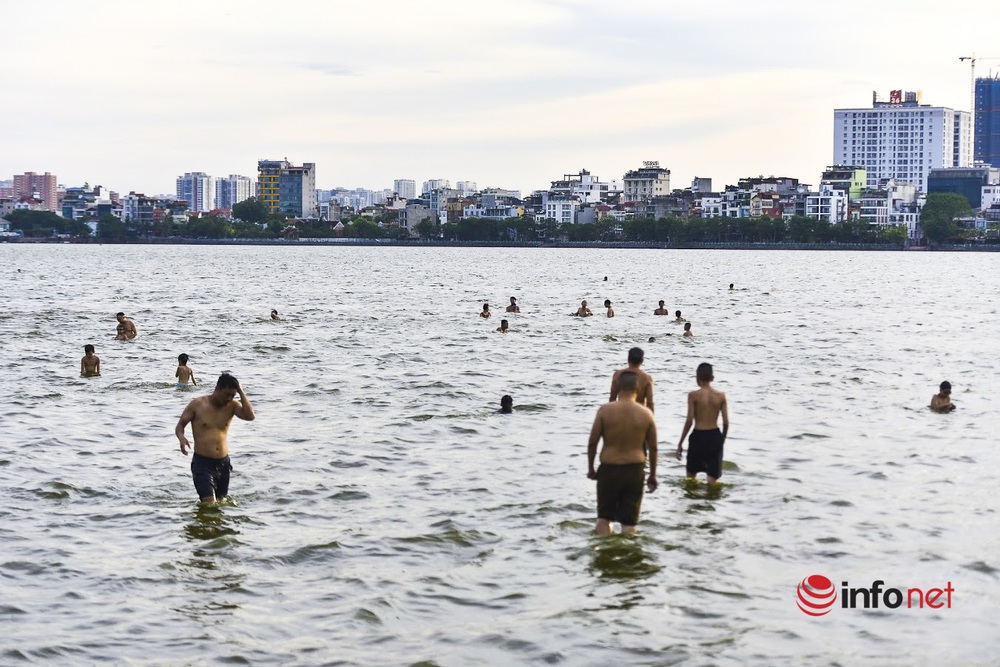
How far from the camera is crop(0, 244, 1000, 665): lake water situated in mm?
11812

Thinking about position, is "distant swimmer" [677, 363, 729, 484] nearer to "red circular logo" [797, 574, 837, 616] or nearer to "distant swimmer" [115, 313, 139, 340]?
"red circular logo" [797, 574, 837, 616]

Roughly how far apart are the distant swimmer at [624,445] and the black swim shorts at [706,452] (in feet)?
10.9

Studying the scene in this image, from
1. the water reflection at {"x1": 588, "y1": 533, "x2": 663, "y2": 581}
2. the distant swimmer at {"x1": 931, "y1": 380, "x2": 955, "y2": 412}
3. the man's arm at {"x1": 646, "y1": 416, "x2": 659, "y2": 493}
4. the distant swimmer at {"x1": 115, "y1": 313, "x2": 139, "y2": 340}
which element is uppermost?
the man's arm at {"x1": 646, "y1": 416, "x2": 659, "y2": 493}

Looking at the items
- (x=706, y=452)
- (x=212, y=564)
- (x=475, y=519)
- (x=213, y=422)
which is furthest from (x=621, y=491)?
(x=213, y=422)

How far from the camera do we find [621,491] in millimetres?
13930

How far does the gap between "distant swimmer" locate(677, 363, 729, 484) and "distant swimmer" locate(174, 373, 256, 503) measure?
5.72m

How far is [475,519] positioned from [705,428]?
10.9 feet

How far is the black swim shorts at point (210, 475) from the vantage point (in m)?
16.0

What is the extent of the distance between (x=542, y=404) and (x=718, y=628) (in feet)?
51.8

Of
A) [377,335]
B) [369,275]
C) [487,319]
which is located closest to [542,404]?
[377,335]

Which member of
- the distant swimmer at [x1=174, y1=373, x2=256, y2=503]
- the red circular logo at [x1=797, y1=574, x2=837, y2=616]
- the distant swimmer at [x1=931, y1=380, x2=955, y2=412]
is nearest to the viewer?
the red circular logo at [x1=797, y1=574, x2=837, y2=616]

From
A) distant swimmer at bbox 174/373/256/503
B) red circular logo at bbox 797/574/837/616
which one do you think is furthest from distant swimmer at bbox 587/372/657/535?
distant swimmer at bbox 174/373/256/503

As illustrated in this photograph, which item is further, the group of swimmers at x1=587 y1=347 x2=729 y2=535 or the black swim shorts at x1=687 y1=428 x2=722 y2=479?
the black swim shorts at x1=687 y1=428 x2=722 y2=479

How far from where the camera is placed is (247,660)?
11148mm
